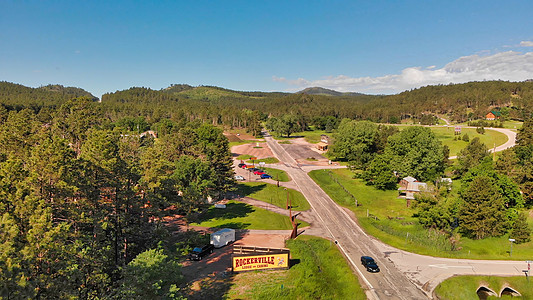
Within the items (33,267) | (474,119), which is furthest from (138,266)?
(474,119)

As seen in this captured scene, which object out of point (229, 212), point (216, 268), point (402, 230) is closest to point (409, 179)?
point (402, 230)

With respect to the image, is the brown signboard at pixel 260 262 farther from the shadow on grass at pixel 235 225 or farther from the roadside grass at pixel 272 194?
the roadside grass at pixel 272 194

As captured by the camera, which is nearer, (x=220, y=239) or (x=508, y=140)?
(x=220, y=239)

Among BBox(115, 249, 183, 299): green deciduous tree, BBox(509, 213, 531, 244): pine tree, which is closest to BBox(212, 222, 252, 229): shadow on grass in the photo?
BBox(115, 249, 183, 299): green deciduous tree

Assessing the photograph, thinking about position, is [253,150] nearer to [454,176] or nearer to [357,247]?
[454,176]

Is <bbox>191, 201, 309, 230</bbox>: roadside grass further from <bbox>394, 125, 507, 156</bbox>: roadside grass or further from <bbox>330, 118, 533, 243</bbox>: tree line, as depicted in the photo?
<bbox>394, 125, 507, 156</bbox>: roadside grass

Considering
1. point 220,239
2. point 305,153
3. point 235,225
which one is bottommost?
point 235,225

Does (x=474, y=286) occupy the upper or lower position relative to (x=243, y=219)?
lower
